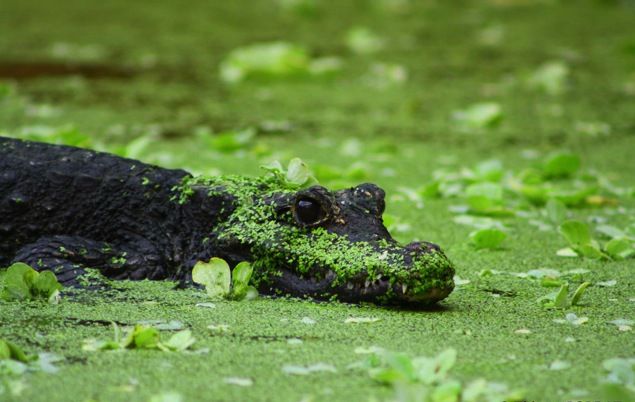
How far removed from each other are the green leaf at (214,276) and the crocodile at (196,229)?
101 millimetres

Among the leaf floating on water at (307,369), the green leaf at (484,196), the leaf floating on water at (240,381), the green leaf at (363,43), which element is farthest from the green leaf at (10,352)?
the green leaf at (363,43)

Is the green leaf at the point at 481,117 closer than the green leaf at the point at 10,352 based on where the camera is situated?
No

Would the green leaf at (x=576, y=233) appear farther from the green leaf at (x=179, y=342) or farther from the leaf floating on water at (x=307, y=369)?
the green leaf at (x=179, y=342)

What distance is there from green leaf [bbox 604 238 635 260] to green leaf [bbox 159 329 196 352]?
1651mm

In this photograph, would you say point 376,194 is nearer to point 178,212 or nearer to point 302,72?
point 178,212

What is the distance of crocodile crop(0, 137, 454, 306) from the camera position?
264cm

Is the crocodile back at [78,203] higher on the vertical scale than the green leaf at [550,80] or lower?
lower

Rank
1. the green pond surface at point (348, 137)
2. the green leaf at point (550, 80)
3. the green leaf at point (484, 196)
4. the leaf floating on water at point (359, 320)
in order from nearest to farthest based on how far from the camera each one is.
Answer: the green pond surface at point (348, 137) → the leaf floating on water at point (359, 320) → the green leaf at point (484, 196) → the green leaf at point (550, 80)

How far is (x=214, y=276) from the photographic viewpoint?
2.77 meters

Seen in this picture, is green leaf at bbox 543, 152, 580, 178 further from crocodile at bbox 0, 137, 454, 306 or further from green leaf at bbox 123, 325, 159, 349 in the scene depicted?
green leaf at bbox 123, 325, 159, 349

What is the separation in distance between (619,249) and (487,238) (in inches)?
17.8

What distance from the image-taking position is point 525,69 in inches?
303

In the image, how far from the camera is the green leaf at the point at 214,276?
2.76m

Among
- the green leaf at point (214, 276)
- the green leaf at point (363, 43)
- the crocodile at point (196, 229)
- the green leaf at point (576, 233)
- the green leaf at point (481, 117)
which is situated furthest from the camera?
the green leaf at point (363, 43)
